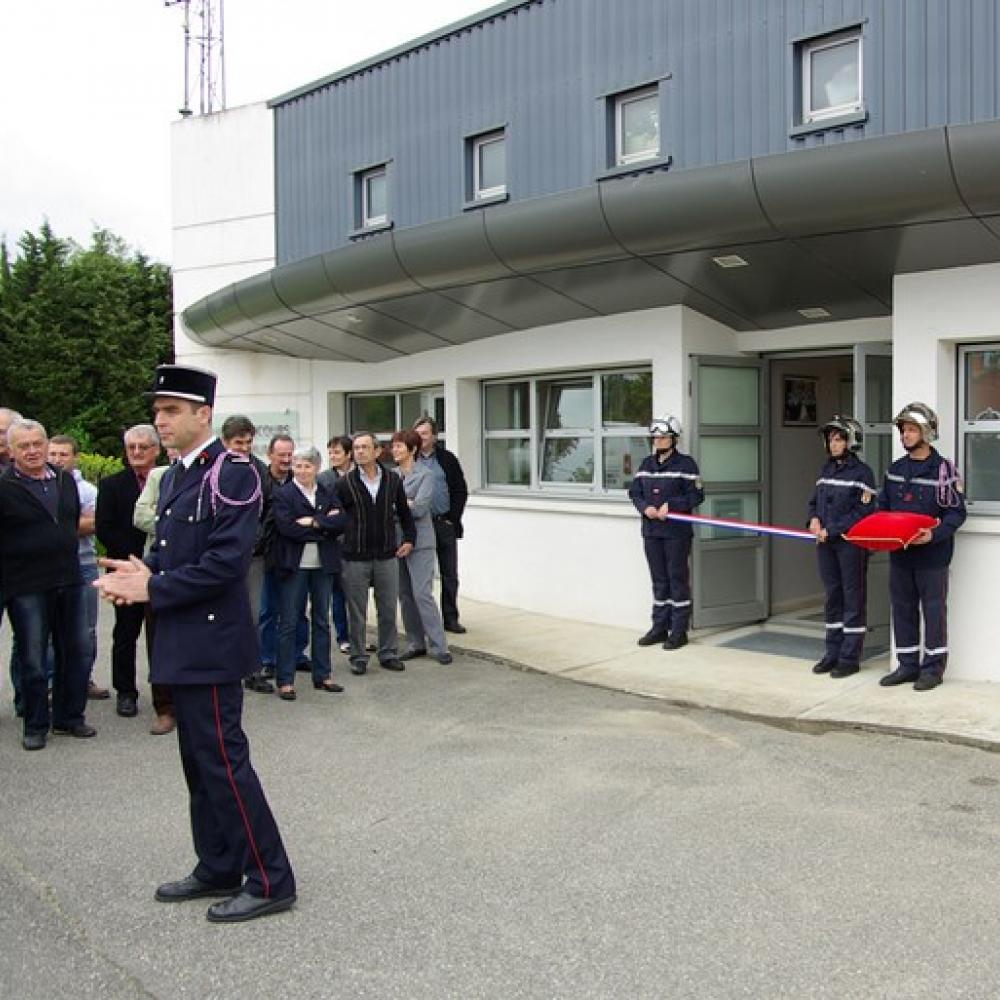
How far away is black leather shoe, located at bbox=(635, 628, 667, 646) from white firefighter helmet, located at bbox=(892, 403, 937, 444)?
2.89 metres

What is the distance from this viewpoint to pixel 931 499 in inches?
300

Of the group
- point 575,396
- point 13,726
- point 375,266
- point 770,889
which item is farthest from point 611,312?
point 770,889

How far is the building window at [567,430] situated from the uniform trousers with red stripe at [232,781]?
7.10m

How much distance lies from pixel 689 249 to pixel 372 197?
5.68 m

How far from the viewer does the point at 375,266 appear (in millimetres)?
10688

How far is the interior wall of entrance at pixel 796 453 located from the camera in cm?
1091

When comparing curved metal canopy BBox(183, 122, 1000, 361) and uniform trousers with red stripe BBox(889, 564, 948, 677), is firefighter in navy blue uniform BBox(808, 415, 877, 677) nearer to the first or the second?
uniform trousers with red stripe BBox(889, 564, 948, 677)

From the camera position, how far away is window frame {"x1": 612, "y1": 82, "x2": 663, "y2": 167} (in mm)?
9594

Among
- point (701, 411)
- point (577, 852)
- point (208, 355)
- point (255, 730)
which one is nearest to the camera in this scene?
point (577, 852)

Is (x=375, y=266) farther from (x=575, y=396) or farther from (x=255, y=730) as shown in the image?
(x=255, y=730)

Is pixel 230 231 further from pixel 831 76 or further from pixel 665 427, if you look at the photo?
pixel 831 76

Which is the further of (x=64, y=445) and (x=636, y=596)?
(x=636, y=596)

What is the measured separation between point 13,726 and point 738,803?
4.57 metres

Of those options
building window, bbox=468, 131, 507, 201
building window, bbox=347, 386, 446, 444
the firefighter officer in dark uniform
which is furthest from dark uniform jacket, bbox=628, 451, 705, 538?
the firefighter officer in dark uniform
